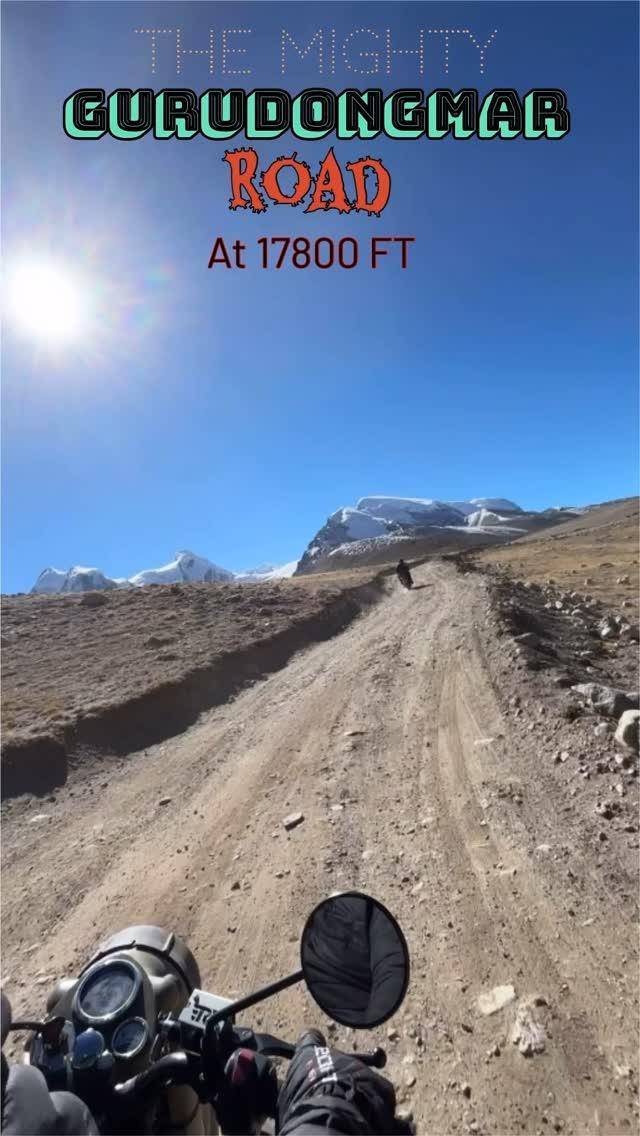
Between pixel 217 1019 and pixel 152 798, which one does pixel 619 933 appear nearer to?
pixel 217 1019

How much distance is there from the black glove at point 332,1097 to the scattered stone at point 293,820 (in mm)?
5559

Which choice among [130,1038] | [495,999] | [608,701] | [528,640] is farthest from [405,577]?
[130,1038]

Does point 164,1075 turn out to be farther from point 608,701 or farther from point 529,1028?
point 608,701

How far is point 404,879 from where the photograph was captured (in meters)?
6.07

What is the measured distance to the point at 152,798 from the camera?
9406 millimetres

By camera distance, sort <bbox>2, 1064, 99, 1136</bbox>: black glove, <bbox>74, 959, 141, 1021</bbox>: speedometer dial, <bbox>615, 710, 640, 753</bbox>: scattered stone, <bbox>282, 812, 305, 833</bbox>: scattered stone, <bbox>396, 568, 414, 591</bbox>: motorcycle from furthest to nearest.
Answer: <bbox>396, 568, 414, 591</bbox>: motorcycle, <bbox>282, 812, 305, 833</bbox>: scattered stone, <bbox>615, 710, 640, 753</bbox>: scattered stone, <bbox>74, 959, 141, 1021</bbox>: speedometer dial, <bbox>2, 1064, 99, 1136</bbox>: black glove

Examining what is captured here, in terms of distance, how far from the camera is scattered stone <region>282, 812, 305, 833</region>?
754cm

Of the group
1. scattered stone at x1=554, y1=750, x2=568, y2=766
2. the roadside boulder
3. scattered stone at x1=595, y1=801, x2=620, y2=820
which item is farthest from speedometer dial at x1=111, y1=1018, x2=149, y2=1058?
the roadside boulder

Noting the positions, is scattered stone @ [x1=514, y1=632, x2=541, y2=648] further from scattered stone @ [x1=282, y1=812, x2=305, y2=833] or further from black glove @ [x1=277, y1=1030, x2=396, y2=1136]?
Answer: black glove @ [x1=277, y1=1030, x2=396, y2=1136]

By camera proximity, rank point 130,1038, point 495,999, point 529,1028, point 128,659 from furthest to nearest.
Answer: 1. point 128,659
2. point 495,999
3. point 529,1028
4. point 130,1038

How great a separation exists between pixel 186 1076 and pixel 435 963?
11.8 feet

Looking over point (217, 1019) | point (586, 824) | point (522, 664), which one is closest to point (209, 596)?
point (522, 664)

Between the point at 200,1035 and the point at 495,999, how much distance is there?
10.8ft

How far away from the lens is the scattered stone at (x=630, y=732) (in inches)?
293
